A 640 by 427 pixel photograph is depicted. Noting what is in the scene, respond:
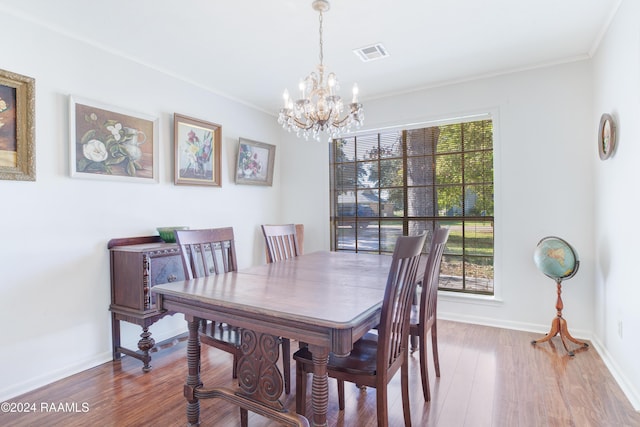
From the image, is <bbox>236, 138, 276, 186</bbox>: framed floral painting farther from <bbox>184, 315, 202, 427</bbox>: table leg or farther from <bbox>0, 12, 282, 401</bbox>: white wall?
<bbox>184, 315, 202, 427</bbox>: table leg

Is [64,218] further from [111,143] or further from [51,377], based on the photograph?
[51,377]

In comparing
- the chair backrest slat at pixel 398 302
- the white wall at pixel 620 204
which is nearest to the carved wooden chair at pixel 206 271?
the chair backrest slat at pixel 398 302

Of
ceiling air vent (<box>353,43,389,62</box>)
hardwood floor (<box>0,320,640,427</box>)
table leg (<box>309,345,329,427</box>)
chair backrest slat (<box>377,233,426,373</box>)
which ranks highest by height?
ceiling air vent (<box>353,43,389,62</box>)

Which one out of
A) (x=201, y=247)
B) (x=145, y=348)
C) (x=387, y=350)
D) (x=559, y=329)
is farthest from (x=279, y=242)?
(x=559, y=329)

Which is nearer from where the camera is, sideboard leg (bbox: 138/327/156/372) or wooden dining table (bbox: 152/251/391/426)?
wooden dining table (bbox: 152/251/391/426)

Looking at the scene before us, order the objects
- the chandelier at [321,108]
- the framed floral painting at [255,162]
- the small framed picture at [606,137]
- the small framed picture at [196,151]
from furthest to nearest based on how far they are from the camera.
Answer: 1. the framed floral painting at [255,162]
2. the small framed picture at [196,151]
3. the small framed picture at [606,137]
4. the chandelier at [321,108]

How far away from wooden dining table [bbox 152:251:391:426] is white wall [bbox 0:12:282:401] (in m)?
1.22

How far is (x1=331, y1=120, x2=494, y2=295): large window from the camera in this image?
11.8ft

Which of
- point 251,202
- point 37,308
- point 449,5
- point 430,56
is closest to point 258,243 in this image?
point 251,202

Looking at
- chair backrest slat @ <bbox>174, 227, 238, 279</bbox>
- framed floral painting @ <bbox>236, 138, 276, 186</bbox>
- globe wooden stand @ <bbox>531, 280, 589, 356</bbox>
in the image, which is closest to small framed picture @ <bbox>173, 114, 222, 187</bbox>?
framed floral painting @ <bbox>236, 138, 276, 186</bbox>

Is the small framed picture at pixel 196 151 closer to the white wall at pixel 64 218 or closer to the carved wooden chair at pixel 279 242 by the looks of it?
the white wall at pixel 64 218

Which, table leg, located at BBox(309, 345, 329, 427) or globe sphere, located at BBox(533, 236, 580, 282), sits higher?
globe sphere, located at BBox(533, 236, 580, 282)

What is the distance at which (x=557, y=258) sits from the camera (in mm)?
2844

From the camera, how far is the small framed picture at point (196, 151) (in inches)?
130
